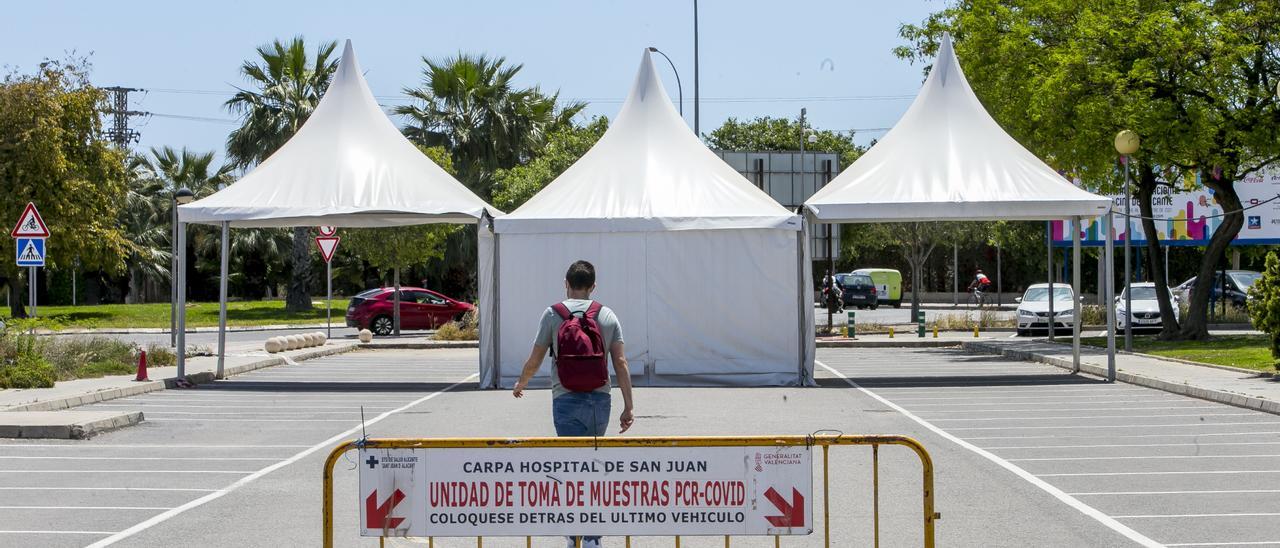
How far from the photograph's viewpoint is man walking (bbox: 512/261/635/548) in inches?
296

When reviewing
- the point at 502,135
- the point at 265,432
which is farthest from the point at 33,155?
the point at 265,432

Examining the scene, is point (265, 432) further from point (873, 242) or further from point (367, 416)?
point (873, 242)

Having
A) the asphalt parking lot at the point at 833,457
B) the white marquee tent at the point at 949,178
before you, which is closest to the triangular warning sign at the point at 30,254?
the asphalt parking lot at the point at 833,457

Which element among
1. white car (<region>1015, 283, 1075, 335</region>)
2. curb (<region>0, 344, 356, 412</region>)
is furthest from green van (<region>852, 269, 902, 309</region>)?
curb (<region>0, 344, 356, 412</region>)

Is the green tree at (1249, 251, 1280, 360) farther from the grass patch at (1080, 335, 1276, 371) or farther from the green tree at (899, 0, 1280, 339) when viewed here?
the green tree at (899, 0, 1280, 339)

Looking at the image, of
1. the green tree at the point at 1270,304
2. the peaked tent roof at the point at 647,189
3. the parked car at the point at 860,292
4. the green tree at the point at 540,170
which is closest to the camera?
the green tree at the point at 1270,304

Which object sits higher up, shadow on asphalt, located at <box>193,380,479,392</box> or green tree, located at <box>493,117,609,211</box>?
green tree, located at <box>493,117,609,211</box>

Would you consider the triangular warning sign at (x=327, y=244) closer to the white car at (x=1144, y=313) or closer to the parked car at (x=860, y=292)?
the white car at (x=1144, y=313)

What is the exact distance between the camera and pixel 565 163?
4859cm

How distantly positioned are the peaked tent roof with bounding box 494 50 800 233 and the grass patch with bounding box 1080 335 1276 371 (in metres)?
7.92

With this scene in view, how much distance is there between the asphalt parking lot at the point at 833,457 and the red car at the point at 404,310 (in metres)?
15.4

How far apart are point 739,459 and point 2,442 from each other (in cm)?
986

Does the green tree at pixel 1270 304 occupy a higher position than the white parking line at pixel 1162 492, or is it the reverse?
the green tree at pixel 1270 304

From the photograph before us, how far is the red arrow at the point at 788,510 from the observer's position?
6391 millimetres
